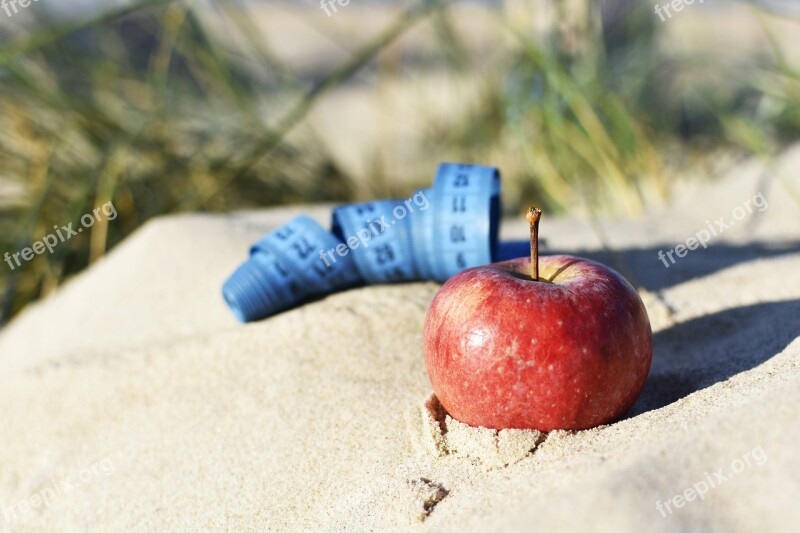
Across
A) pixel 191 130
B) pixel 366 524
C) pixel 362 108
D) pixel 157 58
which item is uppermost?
pixel 157 58

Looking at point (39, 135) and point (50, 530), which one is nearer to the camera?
point (50, 530)

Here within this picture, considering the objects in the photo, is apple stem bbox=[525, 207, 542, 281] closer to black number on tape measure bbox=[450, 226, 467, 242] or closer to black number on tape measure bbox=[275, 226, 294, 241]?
black number on tape measure bbox=[450, 226, 467, 242]

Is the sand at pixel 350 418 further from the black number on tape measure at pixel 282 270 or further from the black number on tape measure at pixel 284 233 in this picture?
the black number on tape measure at pixel 284 233

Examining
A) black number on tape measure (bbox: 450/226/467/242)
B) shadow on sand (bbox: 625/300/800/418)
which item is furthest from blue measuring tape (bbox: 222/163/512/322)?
shadow on sand (bbox: 625/300/800/418)

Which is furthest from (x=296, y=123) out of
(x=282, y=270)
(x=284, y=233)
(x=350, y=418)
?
(x=350, y=418)

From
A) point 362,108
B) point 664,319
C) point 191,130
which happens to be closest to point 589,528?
point 664,319

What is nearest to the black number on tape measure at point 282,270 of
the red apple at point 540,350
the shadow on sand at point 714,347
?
the red apple at point 540,350

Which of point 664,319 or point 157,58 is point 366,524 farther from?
point 157,58
